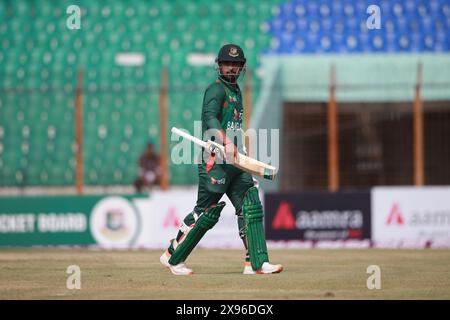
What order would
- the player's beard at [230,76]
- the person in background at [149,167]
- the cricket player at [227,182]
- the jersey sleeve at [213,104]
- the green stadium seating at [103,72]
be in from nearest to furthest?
the jersey sleeve at [213,104], the cricket player at [227,182], the player's beard at [230,76], the person in background at [149,167], the green stadium seating at [103,72]

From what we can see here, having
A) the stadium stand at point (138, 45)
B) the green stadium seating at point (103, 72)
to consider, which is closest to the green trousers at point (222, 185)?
the green stadium seating at point (103, 72)

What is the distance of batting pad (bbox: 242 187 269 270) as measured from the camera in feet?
33.8

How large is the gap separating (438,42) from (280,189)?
8.02m

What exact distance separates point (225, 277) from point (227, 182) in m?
1.05

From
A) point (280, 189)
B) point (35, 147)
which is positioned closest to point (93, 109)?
point (35, 147)

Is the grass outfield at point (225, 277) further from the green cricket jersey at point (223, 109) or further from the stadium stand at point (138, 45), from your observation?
the stadium stand at point (138, 45)

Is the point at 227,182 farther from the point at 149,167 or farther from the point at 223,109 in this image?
the point at 149,167

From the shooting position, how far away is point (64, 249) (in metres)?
17.0

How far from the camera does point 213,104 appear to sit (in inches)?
401

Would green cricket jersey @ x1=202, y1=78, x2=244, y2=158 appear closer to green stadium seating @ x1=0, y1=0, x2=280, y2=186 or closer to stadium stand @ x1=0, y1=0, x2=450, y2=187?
green stadium seating @ x1=0, y1=0, x2=280, y2=186

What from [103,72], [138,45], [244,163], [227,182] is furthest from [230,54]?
[138,45]

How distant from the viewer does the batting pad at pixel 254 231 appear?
10297 millimetres
